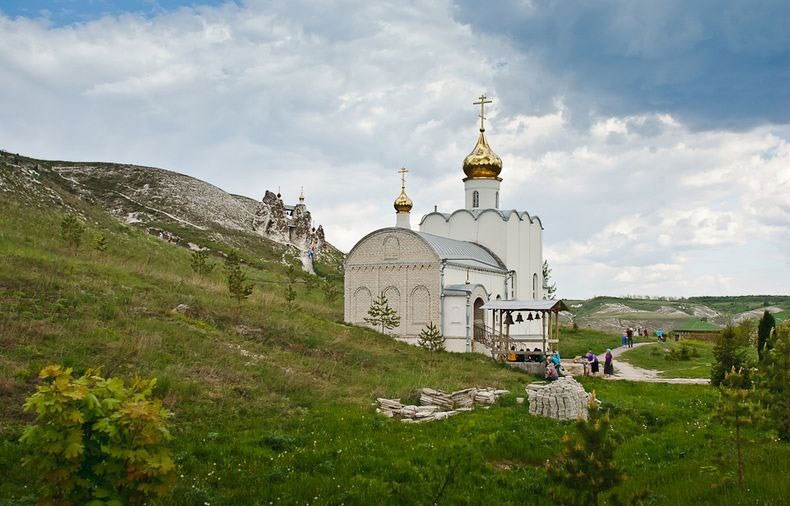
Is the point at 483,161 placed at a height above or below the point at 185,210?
below

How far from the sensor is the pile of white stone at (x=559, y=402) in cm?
1416

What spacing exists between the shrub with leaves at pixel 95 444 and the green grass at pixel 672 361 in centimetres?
2303

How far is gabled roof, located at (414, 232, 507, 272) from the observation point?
29906 millimetres

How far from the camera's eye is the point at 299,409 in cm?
1326

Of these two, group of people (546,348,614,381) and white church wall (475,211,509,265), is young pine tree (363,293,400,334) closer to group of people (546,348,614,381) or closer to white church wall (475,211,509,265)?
group of people (546,348,614,381)

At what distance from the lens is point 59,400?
5336 millimetres

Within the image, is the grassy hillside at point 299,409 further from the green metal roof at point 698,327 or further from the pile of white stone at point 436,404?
the green metal roof at point 698,327

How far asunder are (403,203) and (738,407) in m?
28.4

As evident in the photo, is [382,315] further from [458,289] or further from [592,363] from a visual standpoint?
[592,363]

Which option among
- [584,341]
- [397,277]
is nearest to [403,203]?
[397,277]

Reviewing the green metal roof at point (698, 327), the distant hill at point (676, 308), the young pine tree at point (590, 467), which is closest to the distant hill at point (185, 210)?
the green metal roof at point (698, 327)

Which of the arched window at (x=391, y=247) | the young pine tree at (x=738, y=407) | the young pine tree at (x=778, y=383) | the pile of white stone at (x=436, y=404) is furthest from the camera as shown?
the arched window at (x=391, y=247)

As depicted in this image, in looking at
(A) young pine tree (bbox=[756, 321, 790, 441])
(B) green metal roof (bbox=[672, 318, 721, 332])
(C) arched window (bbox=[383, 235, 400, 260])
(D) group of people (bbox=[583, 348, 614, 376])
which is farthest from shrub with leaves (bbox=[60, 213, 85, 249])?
(B) green metal roof (bbox=[672, 318, 721, 332])

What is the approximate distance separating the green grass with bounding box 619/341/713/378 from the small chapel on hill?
196 inches
